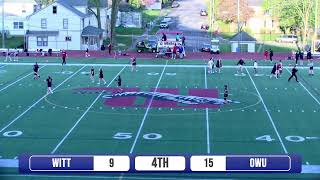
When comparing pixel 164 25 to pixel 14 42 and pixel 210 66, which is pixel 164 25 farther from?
pixel 210 66

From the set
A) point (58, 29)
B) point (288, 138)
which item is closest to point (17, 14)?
point (58, 29)

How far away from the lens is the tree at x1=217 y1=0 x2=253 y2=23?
84.0 metres

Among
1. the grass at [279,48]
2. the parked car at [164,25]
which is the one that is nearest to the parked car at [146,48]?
the grass at [279,48]

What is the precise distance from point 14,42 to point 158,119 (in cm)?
4594

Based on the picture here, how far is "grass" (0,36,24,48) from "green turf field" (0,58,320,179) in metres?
25.2

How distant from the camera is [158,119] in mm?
30047

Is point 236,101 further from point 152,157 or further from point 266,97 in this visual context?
point 152,157

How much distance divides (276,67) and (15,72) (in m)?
17.5

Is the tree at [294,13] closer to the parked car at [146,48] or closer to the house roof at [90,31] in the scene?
the parked car at [146,48]

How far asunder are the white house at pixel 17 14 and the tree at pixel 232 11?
2359 centimetres

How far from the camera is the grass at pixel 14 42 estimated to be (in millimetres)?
70287

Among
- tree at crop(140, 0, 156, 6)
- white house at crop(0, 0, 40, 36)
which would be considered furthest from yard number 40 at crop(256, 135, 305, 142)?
tree at crop(140, 0, 156, 6)

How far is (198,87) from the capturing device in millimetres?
39719
